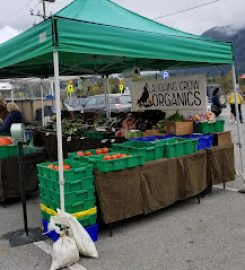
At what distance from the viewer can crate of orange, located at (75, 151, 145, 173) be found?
4707 mm

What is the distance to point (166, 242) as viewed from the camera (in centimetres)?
454

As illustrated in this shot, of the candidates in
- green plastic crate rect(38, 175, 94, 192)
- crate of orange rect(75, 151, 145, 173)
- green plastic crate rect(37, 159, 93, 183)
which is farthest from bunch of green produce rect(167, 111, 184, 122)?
green plastic crate rect(38, 175, 94, 192)

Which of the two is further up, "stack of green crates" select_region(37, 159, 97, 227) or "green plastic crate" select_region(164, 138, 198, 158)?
"green plastic crate" select_region(164, 138, 198, 158)

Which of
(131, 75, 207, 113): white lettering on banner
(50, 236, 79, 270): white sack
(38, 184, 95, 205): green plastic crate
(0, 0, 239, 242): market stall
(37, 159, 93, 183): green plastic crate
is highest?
(0, 0, 239, 242): market stall

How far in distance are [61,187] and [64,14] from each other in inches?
87.4

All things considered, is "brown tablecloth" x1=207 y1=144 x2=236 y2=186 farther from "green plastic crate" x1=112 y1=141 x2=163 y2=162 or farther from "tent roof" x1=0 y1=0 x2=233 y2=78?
"tent roof" x1=0 y1=0 x2=233 y2=78

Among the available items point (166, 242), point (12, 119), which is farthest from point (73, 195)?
point (12, 119)

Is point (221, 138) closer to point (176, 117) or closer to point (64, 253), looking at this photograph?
point (176, 117)

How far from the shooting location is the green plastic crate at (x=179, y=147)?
5.56 metres

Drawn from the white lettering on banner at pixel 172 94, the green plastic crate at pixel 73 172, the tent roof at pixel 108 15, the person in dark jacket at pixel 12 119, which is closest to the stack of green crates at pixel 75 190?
the green plastic crate at pixel 73 172

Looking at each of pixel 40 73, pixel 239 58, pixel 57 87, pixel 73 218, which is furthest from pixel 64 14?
pixel 239 58

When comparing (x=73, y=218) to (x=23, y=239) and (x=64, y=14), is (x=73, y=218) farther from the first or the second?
(x=64, y=14)

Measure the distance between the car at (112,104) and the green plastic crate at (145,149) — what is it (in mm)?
11068

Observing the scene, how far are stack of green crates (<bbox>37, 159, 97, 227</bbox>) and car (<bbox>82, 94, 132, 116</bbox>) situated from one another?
39.8ft
